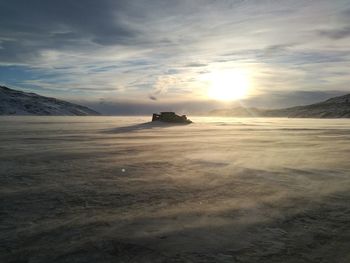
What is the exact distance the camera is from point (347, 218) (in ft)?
17.2

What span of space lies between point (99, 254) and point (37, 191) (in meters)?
3.46

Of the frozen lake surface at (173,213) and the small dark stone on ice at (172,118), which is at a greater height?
the small dark stone on ice at (172,118)

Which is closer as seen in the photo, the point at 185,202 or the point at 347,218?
the point at 347,218

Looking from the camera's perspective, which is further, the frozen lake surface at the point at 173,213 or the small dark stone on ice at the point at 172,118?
the small dark stone on ice at the point at 172,118

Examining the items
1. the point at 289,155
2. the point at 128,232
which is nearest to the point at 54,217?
the point at 128,232

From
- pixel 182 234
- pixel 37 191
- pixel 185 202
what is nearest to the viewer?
pixel 182 234

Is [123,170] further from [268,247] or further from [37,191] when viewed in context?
[268,247]

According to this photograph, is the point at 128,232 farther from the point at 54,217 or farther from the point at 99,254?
the point at 54,217

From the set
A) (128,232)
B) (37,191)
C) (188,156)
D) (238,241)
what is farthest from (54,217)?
(188,156)

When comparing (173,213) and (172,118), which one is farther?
(172,118)

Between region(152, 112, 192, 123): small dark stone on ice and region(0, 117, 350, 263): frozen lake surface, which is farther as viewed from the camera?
region(152, 112, 192, 123): small dark stone on ice

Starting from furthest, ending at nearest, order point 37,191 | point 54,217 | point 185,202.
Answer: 1. point 37,191
2. point 185,202
3. point 54,217

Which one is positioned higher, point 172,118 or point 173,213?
point 172,118

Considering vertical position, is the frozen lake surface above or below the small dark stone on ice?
below
